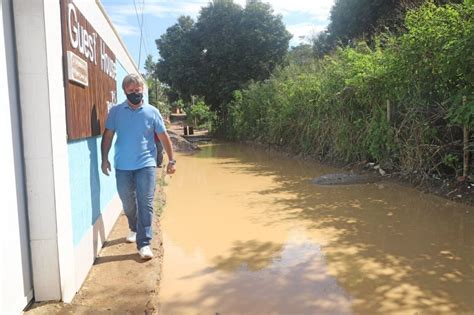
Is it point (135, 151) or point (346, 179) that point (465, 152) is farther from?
point (135, 151)

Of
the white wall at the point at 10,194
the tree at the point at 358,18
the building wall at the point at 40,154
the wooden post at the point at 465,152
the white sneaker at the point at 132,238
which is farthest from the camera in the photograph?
the tree at the point at 358,18

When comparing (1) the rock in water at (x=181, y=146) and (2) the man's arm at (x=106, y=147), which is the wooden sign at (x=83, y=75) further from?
(1) the rock in water at (x=181, y=146)

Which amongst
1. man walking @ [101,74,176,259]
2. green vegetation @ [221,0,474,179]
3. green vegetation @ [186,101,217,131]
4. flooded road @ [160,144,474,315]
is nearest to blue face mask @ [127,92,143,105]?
man walking @ [101,74,176,259]

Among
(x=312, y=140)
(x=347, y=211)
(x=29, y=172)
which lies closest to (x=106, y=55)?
(x=29, y=172)

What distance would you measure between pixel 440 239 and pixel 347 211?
5.55 feet

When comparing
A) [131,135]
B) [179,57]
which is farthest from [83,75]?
[179,57]

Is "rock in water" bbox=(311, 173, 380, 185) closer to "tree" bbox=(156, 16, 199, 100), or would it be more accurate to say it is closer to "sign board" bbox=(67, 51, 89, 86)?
"sign board" bbox=(67, 51, 89, 86)

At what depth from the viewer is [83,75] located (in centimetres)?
348

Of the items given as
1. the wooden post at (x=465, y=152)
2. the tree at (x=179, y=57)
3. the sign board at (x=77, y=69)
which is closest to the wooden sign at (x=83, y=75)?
the sign board at (x=77, y=69)

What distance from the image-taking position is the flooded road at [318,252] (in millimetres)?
3539

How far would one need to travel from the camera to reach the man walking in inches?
150

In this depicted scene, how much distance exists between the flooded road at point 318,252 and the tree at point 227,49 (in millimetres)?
17394

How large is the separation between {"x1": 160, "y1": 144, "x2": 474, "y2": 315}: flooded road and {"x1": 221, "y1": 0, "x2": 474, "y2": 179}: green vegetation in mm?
975

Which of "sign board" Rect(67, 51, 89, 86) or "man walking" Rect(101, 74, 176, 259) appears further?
"man walking" Rect(101, 74, 176, 259)
